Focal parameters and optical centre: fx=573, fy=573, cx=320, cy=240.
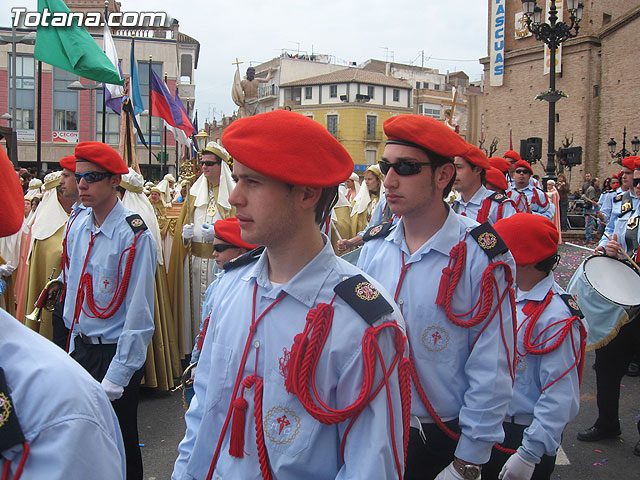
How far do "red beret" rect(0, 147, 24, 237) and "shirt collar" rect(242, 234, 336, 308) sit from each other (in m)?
0.74

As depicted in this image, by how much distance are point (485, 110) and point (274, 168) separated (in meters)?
46.8

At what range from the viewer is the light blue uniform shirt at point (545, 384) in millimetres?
2654

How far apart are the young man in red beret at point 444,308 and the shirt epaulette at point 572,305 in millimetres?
591

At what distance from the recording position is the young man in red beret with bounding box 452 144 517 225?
203 inches

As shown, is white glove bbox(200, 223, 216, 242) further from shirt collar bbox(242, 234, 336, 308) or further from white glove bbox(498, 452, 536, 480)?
shirt collar bbox(242, 234, 336, 308)

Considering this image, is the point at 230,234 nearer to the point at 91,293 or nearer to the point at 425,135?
the point at 91,293

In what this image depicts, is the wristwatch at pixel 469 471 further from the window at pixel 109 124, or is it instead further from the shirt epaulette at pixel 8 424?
the window at pixel 109 124

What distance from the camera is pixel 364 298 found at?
168 cm

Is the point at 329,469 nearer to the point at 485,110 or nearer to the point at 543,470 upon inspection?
the point at 543,470

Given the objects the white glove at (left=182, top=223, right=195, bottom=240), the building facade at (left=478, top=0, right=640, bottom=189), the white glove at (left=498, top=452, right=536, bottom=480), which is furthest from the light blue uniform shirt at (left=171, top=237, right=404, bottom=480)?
the building facade at (left=478, top=0, right=640, bottom=189)

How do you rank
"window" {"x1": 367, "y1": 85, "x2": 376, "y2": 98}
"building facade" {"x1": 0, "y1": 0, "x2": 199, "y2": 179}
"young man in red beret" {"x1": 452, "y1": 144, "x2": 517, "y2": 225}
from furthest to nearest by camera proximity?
"window" {"x1": 367, "y1": 85, "x2": 376, "y2": 98}
"building facade" {"x1": 0, "y1": 0, "x2": 199, "y2": 179}
"young man in red beret" {"x1": 452, "y1": 144, "x2": 517, "y2": 225}

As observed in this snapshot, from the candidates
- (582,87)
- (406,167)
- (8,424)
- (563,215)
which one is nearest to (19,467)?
(8,424)

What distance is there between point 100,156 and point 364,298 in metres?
2.76

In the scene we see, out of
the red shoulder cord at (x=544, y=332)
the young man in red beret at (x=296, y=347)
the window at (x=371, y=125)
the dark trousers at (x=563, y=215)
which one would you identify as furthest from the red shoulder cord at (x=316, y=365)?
the window at (x=371, y=125)
